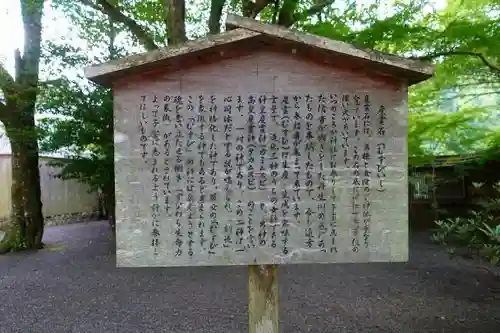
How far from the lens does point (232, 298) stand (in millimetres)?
5539

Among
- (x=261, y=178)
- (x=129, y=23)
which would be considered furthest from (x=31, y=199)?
(x=261, y=178)

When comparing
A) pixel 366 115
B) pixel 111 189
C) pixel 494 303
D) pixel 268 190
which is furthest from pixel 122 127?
pixel 111 189

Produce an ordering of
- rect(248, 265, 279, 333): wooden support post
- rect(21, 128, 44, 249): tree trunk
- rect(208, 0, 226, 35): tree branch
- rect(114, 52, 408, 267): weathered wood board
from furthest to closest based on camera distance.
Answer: rect(21, 128, 44, 249): tree trunk < rect(208, 0, 226, 35): tree branch < rect(248, 265, 279, 333): wooden support post < rect(114, 52, 408, 267): weathered wood board

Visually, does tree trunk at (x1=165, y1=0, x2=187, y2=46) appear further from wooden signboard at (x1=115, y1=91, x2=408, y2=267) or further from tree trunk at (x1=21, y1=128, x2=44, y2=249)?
wooden signboard at (x1=115, y1=91, x2=408, y2=267)

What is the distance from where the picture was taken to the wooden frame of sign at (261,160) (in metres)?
2.50

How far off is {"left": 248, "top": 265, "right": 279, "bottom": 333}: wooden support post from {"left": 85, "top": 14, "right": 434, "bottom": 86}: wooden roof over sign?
4.85 feet

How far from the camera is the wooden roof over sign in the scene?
239 cm

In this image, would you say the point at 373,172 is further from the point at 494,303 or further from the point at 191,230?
the point at 494,303

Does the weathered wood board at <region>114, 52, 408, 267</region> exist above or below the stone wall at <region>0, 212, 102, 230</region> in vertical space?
above

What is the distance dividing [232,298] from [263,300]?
9.23ft

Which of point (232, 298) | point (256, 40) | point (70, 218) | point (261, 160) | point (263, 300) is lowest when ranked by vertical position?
point (70, 218)

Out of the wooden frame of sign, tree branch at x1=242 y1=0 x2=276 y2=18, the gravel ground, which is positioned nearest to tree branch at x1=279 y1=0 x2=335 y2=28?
tree branch at x1=242 y1=0 x2=276 y2=18

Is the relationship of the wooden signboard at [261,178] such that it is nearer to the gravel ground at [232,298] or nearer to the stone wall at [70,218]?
the gravel ground at [232,298]

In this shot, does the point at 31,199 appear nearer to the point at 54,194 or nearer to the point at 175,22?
the point at 175,22
